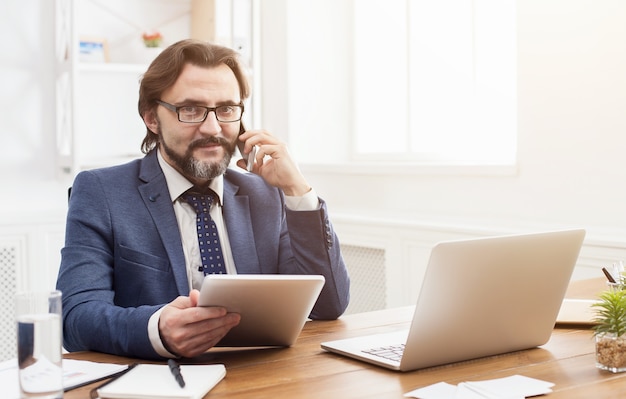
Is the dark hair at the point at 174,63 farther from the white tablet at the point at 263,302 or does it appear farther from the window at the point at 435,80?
the window at the point at 435,80

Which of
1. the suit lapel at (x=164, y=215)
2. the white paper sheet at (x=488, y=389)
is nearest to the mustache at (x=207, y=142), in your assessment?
the suit lapel at (x=164, y=215)

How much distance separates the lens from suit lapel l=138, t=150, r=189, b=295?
1.89 metres

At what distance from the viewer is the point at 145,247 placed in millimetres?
1887

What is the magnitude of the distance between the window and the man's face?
1419mm

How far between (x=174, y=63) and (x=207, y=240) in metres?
0.46

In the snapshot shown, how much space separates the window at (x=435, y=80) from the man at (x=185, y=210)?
1.34m

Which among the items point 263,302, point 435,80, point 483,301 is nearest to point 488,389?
point 483,301

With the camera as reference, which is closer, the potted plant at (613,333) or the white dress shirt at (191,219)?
the potted plant at (613,333)

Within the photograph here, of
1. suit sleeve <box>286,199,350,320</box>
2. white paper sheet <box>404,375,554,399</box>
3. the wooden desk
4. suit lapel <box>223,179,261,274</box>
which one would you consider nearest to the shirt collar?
suit lapel <box>223,179,261,274</box>

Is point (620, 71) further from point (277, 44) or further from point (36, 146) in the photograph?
point (36, 146)

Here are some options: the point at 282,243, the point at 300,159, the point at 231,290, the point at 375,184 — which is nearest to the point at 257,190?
the point at 282,243

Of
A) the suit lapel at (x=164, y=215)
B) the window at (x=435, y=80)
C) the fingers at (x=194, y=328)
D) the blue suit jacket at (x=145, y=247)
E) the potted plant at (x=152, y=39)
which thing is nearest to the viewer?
the fingers at (x=194, y=328)

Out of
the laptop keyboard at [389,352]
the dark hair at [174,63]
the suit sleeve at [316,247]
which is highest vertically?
the dark hair at [174,63]

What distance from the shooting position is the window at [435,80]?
10.6 feet
